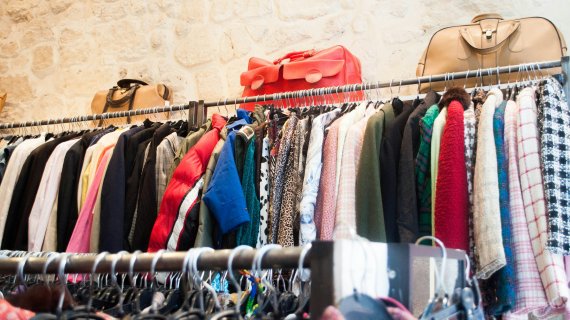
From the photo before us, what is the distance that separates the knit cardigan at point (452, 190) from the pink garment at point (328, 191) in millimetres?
290

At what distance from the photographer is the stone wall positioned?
239 cm

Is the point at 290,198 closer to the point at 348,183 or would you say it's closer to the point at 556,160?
the point at 348,183

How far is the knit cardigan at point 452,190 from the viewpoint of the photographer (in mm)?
1358

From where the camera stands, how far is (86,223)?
187cm

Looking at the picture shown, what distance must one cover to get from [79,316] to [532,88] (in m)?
1.30

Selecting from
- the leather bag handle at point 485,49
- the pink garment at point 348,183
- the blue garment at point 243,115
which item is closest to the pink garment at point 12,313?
the pink garment at point 348,183

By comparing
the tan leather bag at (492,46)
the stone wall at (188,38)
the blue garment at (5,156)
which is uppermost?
the stone wall at (188,38)

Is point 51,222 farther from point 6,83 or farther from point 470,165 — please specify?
point 6,83

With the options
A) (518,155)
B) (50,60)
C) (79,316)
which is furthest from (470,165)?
(50,60)

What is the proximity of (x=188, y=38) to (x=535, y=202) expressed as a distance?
1992 millimetres

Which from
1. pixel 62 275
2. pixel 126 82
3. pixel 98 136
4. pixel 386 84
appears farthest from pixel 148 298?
pixel 126 82

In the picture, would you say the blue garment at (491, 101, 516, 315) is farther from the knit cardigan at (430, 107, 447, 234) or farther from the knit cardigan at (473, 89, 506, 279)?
the knit cardigan at (430, 107, 447, 234)

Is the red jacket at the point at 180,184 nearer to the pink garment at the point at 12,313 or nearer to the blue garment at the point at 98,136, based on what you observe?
the blue garment at the point at 98,136

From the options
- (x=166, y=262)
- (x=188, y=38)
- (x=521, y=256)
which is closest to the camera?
(x=166, y=262)
